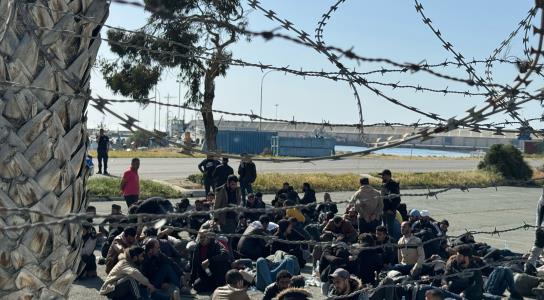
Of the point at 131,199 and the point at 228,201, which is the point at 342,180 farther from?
the point at 228,201

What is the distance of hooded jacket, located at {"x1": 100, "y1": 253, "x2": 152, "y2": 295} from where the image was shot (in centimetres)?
977

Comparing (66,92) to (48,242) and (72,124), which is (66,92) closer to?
(72,124)

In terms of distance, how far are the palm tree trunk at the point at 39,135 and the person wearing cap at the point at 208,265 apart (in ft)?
27.5

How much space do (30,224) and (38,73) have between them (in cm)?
44

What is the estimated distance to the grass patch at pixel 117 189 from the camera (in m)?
20.8

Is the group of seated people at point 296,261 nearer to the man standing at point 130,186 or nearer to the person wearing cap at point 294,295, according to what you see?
the person wearing cap at point 294,295

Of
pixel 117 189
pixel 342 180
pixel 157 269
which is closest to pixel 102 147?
pixel 117 189

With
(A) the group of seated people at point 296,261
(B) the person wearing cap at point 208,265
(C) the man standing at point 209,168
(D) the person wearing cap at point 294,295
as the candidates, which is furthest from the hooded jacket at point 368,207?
(C) the man standing at point 209,168

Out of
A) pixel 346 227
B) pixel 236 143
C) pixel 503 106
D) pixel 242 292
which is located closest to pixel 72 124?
pixel 503 106

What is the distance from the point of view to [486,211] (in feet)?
75.3

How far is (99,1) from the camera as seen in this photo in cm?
257

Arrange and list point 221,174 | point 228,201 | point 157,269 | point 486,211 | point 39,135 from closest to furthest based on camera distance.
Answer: point 39,135 → point 157,269 → point 228,201 → point 221,174 → point 486,211

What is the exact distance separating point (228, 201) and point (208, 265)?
3528 millimetres

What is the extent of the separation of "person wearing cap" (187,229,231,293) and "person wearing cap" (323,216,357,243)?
235 centimetres
